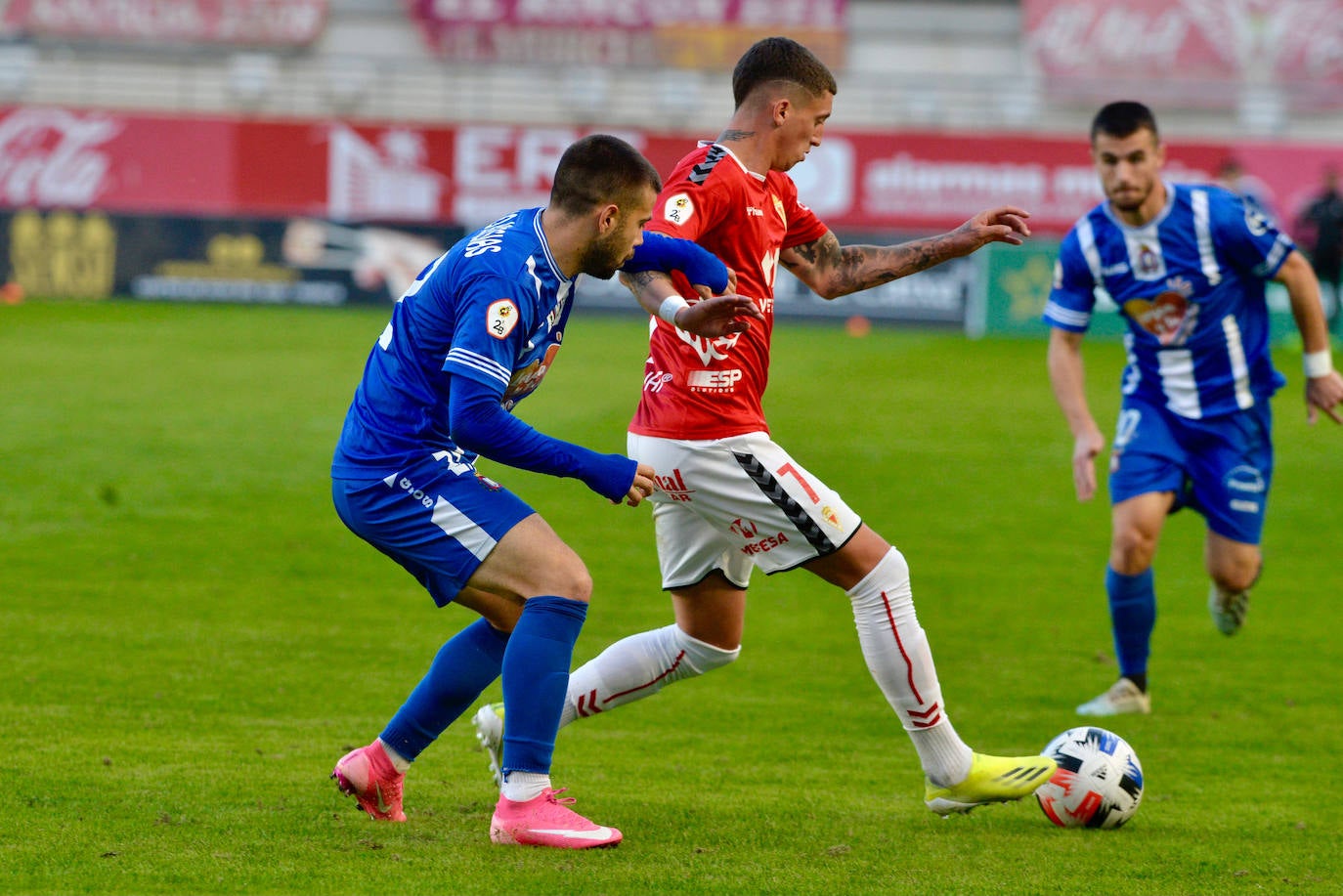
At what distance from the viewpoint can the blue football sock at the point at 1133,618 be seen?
683 cm

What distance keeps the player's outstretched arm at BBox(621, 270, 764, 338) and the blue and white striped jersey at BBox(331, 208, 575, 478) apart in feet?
0.74

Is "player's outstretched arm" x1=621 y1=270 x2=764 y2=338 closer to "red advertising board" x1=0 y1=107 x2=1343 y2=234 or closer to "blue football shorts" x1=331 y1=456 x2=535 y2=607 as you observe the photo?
"blue football shorts" x1=331 y1=456 x2=535 y2=607

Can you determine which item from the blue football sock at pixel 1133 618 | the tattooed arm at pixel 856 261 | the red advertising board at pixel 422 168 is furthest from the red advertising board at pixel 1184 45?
the tattooed arm at pixel 856 261

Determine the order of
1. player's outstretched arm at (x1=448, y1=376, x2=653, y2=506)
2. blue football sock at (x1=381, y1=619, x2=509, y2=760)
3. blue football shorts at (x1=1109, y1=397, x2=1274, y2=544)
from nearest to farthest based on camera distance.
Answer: player's outstretched arm at (x1=448, y1=376, x2=653, y2=506)
blue football sock at (x1=381, y1=619, x2=509, y2=760)
blue football shorts at (x1=1109, y1=397, x2=1274, y2=544)

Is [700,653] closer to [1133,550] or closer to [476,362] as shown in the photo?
[476,362]

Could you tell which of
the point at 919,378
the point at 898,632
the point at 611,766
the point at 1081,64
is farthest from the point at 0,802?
the point at 1081,64

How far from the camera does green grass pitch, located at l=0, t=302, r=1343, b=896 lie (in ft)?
14.5

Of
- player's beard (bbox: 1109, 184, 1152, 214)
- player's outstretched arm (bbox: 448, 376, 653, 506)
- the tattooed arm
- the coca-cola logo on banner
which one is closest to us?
player's outstretched arm (bbox: 448, 376, 653, 506)

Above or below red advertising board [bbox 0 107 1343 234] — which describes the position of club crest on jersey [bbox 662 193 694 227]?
above

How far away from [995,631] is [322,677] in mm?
3466

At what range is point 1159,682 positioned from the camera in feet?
24.2

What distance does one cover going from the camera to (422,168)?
2659 centimetres

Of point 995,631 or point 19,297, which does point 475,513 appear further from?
point 19,297

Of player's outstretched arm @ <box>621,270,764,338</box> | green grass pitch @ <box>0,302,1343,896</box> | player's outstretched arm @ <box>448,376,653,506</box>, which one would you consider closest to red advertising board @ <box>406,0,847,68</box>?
green grass pitch @ <box>0,302,1343,896</box>
